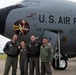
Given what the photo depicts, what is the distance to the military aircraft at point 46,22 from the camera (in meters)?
16.5

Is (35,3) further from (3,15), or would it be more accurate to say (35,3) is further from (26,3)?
(3,15)

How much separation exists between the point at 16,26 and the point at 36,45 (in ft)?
11.6

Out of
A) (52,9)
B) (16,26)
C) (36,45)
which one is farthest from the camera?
(52,9)

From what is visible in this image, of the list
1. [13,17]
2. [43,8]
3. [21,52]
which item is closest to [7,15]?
[13,17]

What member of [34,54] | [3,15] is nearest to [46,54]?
[34,54]

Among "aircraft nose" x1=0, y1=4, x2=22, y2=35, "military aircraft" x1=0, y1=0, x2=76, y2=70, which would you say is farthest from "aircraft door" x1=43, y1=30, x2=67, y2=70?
"aircraft nose" x1=0, y1=4, x2=22, y2=35

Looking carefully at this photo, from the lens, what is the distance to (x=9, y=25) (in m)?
16.5

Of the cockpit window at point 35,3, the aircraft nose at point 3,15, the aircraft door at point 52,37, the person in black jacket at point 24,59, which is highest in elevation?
the cockpit window at point 35,3

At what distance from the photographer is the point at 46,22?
17156mm

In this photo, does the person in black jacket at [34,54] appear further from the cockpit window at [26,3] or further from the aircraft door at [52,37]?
the cockpit window at [26,3]

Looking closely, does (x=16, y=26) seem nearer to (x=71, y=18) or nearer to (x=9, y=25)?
(x=9, y=25)

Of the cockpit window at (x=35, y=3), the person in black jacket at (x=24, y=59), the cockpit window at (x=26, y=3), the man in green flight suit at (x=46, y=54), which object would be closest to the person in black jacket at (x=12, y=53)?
the person in black jacket at (x=24, y=59)

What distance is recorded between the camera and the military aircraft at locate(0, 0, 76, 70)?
651 inches

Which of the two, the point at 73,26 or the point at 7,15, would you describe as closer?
the point at 7,15
